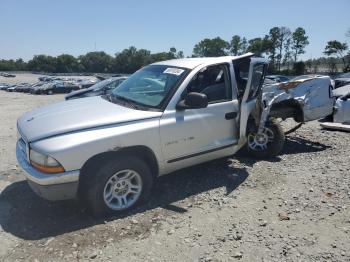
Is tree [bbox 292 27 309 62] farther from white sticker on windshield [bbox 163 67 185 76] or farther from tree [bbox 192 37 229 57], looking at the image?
white sticker on windshield [bbox 163 67 185 76]

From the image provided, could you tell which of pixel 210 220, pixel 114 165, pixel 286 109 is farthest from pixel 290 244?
pixel 286 109

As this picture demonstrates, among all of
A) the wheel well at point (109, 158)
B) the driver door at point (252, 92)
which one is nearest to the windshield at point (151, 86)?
the wheel well at point (109, 158)

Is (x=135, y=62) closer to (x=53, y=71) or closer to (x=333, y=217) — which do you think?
(x=53, y=71)

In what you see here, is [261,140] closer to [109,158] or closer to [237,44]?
[109,158]

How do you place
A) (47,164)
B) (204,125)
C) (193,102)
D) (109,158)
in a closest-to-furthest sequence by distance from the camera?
1. (47,164)
2. (109,158)
3. (193,102)
4. (204,125)

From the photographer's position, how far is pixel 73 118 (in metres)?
3.99

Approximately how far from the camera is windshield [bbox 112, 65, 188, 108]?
4.40 m

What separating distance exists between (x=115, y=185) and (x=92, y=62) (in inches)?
4924

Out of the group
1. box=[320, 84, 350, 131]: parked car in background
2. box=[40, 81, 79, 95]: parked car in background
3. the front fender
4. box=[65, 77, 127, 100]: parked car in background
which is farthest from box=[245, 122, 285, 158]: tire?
box=[40, 81, 79, 95]: parked car in background

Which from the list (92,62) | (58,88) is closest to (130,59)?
(92,62)

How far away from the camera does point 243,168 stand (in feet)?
18.4

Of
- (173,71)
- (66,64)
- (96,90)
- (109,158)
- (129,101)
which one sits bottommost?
(109,158)

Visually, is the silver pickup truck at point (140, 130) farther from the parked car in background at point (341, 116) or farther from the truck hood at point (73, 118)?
the parked car in background at point (341, 116)

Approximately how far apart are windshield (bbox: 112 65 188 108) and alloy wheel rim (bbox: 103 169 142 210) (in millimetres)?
957
